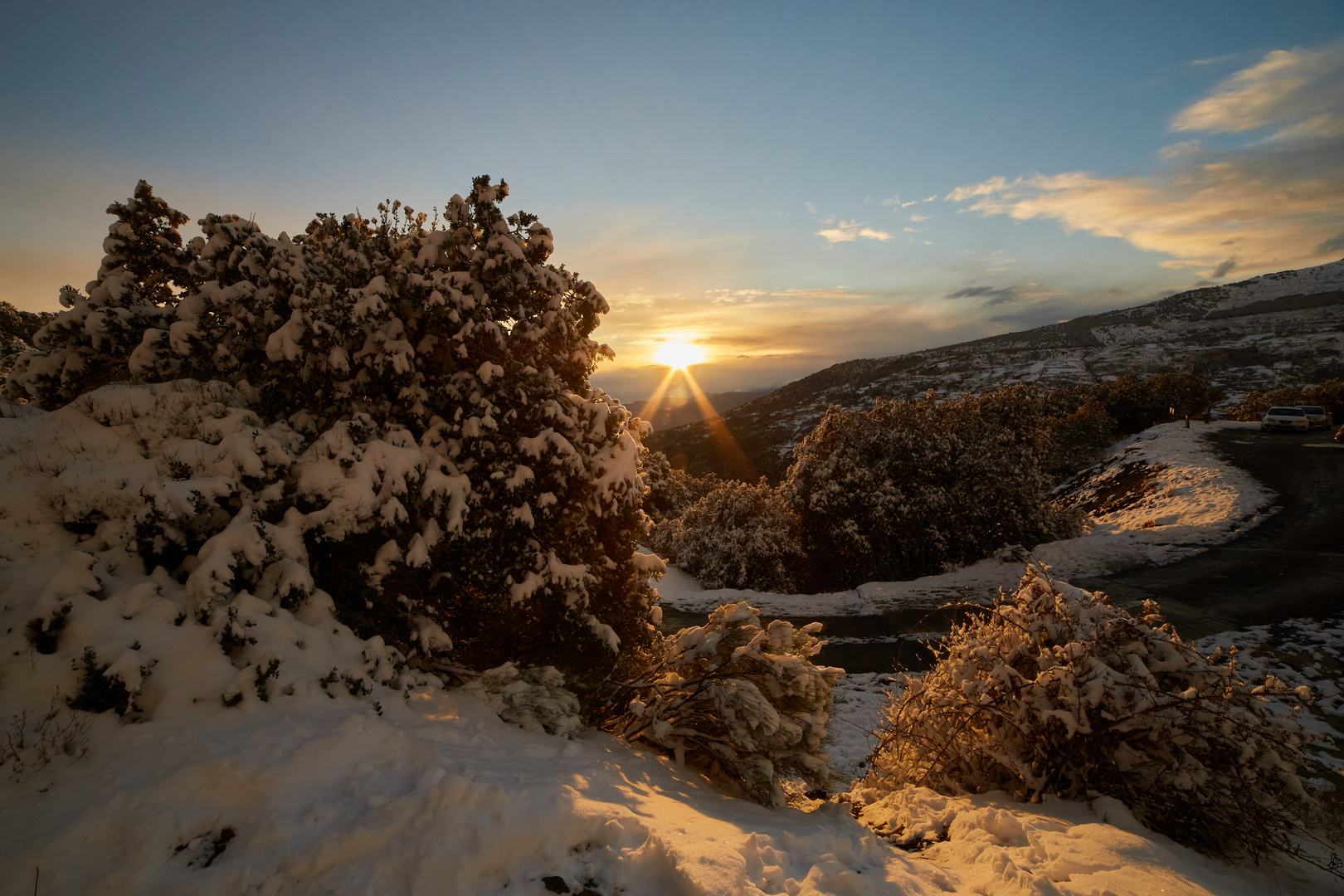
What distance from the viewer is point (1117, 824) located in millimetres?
4492

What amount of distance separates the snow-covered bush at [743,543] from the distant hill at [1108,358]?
26094 millimetres

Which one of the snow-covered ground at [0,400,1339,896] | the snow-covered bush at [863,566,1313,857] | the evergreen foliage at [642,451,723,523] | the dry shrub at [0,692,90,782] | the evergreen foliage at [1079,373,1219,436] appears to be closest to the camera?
the snow-covered ground at [0,400,1339,896]

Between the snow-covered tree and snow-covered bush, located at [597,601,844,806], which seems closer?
snow-covered bush, located at [597,601,844,806]

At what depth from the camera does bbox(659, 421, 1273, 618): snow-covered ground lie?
584 inches

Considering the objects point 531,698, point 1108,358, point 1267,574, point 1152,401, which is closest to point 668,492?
point 1267,574

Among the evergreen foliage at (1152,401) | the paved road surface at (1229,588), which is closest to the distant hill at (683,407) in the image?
the evergreen foliage at (1152,401)

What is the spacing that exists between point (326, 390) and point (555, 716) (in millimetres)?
4578

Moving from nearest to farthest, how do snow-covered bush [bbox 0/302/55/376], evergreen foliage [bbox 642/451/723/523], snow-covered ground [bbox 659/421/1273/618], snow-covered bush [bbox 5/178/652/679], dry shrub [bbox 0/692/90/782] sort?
dry shrub [bbox 0/692/90/782]
snow-covered bush [bbox 5/178/652/679]
snow-covered bush [bbox 0/302/55/376]
snow-covered ground [bbox 659/421/1273/618]
evergreen foliage [bbox 642/451/723/523]

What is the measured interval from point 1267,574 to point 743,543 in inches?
518

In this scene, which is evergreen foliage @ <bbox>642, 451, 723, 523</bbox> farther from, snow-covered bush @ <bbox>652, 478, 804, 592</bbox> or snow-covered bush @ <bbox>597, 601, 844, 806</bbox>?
A: snow-covered bush @ <bbox>597, 601, 844, 806</bbox>

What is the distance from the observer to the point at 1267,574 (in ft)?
41.7

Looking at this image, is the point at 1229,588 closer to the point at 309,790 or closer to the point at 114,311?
the point at 309,790

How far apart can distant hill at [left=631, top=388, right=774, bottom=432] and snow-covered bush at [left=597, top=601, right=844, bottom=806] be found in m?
110

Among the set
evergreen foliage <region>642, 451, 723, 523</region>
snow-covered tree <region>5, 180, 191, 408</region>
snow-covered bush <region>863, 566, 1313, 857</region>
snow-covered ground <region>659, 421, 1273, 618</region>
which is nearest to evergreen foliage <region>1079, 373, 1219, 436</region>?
snow-covered ground <region>659, 421, 1273, 618</region>
